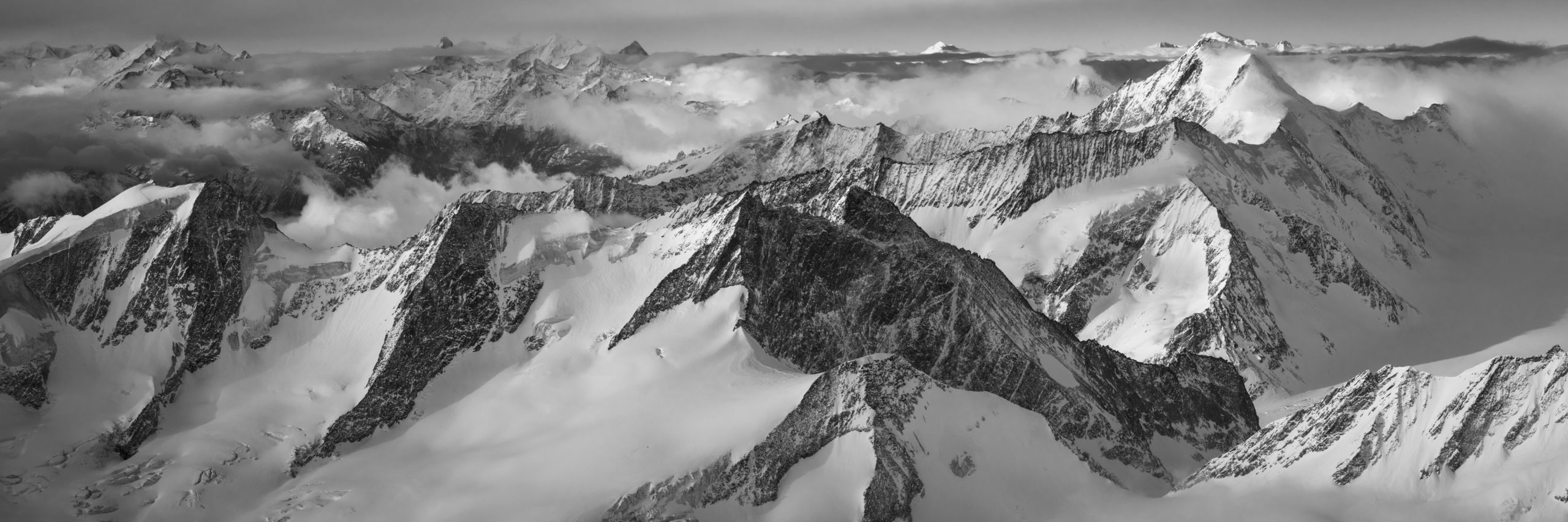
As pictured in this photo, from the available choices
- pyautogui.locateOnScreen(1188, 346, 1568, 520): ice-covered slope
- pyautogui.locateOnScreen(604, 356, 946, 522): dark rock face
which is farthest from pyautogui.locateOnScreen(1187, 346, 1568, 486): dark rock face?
pyautogui.locateOnScreen(604, 356, 946, 522): dark rock face

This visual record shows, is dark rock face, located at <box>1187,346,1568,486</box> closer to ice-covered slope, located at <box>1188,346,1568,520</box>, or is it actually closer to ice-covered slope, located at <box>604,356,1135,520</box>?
ice-covered slope, located at <box>1188,346,1568,520</box>

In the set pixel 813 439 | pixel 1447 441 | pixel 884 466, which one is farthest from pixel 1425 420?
pixel 813 439

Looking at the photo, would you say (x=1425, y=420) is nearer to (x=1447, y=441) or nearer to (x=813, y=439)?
(x=1447, y=441)

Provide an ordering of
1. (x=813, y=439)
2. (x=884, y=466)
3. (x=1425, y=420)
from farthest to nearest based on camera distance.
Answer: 1. (x=813, y=439)
2. (x=884, y=466)
3. (x=1425, y=420)

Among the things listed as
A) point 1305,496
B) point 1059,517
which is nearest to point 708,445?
point 1059,517

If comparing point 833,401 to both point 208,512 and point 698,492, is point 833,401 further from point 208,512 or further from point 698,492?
point 208,512
